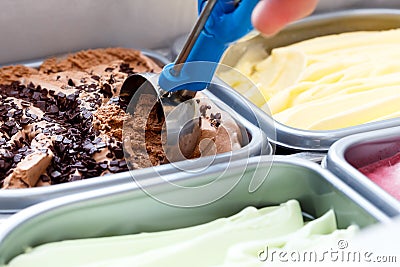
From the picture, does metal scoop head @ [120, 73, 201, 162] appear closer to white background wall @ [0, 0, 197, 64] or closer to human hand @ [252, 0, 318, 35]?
human hand @ [252, 0, 318, 35]

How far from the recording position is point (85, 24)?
1.85m

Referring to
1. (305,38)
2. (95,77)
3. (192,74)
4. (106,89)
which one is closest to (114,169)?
(192,74)

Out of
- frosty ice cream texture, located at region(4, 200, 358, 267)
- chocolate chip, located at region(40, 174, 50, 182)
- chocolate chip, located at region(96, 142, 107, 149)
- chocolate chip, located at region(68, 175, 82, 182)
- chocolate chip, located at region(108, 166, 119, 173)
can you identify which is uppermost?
chocolate chip, located at region(96, 142, 107, 149)

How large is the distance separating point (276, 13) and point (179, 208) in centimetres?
47

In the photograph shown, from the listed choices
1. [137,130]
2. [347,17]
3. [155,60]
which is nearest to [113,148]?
[137,130]

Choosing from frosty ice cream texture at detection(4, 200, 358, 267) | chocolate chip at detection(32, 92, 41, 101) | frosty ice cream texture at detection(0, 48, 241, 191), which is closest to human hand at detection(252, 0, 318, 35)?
frosty ice cream texture at detection(4, 200, 358, 267)

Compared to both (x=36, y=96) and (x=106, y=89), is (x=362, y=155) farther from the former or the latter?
(x=36, y=96)

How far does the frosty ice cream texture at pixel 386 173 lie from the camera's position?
1191 mm

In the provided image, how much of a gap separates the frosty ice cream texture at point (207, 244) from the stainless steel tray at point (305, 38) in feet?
0.90

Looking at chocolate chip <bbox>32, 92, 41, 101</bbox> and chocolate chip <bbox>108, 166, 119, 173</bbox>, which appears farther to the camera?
chocolate chip <bbox>32, 92, 41, 101</bbox>

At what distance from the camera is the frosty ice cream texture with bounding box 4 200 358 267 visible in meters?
0.96

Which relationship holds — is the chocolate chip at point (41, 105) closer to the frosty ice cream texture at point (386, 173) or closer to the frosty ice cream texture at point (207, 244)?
the frosty ice cream texture at point (207, 244)

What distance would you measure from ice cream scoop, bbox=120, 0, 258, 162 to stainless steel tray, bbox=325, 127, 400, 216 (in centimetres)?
31

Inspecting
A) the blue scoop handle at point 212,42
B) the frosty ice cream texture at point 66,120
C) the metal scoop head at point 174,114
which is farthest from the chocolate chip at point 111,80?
the blue scoop handle at point 212,42
